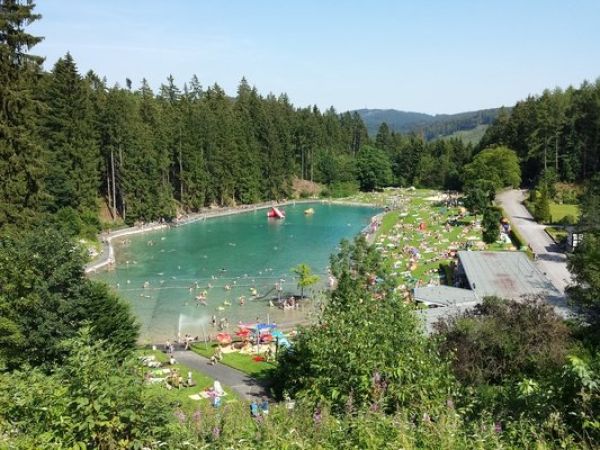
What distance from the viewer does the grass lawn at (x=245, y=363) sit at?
1981 centimetres

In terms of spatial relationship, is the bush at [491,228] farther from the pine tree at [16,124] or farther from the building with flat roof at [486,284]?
the pine tree at [16,124]

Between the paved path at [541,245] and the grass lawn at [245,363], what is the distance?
45.4 feet

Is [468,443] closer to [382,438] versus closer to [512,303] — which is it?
[382,438]

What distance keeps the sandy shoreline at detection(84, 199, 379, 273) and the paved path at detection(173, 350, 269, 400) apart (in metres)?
16.0

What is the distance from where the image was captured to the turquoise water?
29.1m

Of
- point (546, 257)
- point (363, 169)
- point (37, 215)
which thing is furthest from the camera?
point (363, 169)

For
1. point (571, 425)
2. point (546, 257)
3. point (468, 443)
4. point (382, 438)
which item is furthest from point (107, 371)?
point (546, 257)

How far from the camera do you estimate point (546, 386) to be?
729 cm

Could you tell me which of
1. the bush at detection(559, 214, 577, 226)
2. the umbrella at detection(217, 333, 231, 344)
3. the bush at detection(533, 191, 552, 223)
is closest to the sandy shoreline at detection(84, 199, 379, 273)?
the umbrella at detection(217, 333, 231, 344)

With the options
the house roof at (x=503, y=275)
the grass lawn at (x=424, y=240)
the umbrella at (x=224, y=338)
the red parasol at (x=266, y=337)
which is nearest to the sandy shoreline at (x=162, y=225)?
the umbrella at (x=224, y=338)

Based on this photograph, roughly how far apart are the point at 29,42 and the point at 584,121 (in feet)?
190

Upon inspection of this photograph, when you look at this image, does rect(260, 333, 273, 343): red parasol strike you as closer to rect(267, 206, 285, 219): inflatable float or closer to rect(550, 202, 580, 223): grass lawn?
rect(550, 202, 580, 223): grass lawn

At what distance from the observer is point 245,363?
21.1 m

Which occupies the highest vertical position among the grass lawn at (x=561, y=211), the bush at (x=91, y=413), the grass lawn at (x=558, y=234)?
the bush at (x=91, y=413)
